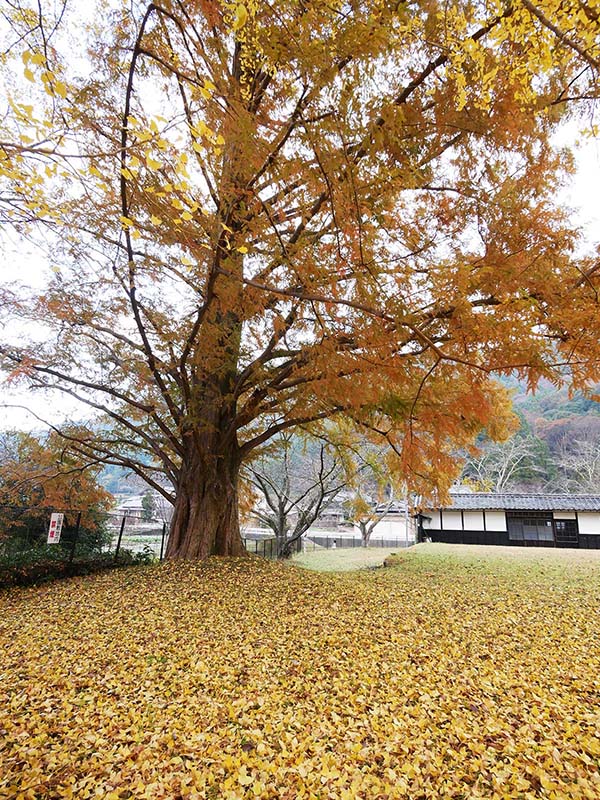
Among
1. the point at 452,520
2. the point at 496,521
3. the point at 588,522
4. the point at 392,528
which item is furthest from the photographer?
the point at 392,528

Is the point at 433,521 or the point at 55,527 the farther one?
the point at 433,521

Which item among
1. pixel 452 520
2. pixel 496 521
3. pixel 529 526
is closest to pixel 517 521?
pixel 529 526

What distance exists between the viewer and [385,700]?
2.66 metres

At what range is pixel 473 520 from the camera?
1733cm

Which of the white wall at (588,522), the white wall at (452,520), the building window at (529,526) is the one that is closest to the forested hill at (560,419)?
the building window at (529,526)

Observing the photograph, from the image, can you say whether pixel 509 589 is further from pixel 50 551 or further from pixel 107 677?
pixel 50 551

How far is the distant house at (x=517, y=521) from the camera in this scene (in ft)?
51.6

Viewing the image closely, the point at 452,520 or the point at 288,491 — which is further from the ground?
the point at 288,491

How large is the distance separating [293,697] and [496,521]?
55.7 ft

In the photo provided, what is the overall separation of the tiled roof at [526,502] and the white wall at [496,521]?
478 mm

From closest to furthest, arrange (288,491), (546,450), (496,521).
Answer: (288,491) < (496,521) < (546,450)

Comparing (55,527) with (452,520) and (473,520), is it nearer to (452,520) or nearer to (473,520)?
(452,520)

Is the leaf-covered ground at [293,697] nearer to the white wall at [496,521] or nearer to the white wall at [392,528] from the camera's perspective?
the white wall at [496,521]

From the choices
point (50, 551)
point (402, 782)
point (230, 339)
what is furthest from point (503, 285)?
point (50, 551)
